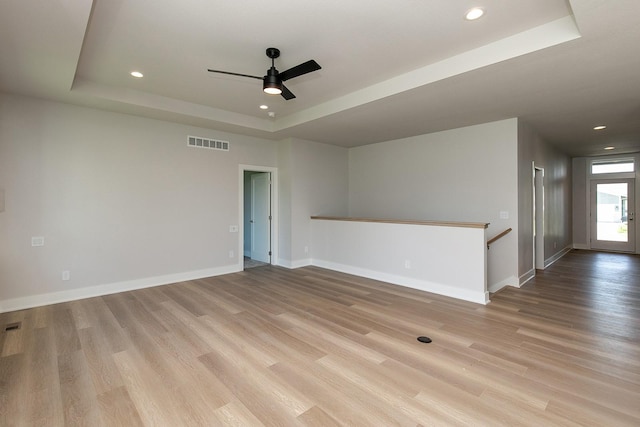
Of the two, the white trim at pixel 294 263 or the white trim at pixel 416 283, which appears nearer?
the white trim at pixel 416 283

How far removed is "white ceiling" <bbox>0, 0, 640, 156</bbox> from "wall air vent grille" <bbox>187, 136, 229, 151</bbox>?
1.53 feet

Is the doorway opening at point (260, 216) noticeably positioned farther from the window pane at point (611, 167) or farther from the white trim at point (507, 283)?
the window pane at point (611, 167)

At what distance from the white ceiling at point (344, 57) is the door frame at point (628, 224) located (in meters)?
4.77

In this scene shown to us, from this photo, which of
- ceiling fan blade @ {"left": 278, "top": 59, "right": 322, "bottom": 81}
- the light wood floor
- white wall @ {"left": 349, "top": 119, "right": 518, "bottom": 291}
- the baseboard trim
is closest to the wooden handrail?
white wall @ {"left": 349, "top": 119, "right": 518, "bottom": 291}

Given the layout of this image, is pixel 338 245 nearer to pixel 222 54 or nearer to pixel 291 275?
pixel 291 275

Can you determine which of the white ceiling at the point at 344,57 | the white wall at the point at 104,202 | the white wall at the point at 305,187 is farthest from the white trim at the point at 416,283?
the white ceiling at the point at 344,57

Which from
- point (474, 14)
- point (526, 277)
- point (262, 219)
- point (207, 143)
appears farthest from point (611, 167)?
point (207, 143)

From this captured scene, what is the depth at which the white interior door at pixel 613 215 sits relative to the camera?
27.5 ft

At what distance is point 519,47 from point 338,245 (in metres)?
4.29

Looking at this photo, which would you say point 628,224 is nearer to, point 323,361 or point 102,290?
point 323,361

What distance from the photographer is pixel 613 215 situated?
28.3ft

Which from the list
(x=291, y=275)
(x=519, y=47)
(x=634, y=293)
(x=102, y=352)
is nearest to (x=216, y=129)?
(x=291, y=275)

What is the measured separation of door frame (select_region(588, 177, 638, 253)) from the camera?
326 inches

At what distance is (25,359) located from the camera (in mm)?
2672
